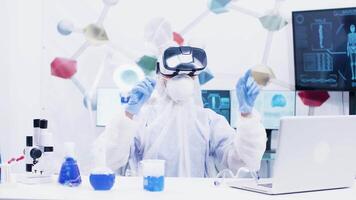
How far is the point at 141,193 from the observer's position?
1577 millimetres

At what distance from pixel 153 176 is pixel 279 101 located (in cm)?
225

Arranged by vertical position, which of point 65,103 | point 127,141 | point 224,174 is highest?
point 65,103

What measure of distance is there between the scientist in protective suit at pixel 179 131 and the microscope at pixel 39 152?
502 mm

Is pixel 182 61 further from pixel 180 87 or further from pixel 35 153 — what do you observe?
pixel 35 153

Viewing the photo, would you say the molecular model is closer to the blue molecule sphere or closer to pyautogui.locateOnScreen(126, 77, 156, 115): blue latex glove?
the blue molecule sphere

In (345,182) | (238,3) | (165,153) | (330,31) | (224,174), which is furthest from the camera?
(238,3)

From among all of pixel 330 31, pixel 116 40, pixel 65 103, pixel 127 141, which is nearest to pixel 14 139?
pixel 65 103

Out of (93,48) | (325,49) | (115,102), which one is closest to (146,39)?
(93,48)

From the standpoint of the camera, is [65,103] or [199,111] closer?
[199,111]

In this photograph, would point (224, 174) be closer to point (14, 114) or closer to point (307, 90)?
point (307, 90)

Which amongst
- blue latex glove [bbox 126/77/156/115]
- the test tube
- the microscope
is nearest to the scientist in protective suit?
blue latex glove [bbox 126/77/156/115]

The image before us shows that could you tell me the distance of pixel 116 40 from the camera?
3908 mm

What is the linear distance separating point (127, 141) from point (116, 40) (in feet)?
5.62

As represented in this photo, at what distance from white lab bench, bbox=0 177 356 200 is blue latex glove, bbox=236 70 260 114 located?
0.61 metres
